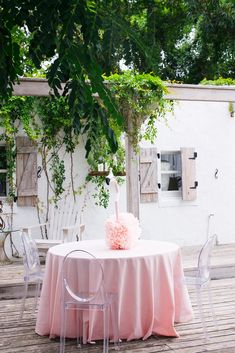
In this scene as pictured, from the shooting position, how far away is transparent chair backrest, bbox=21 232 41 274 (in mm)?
4484

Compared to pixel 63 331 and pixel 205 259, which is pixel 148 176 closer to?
pixel 205 259

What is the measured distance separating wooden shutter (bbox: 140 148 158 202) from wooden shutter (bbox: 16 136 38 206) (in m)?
1.91

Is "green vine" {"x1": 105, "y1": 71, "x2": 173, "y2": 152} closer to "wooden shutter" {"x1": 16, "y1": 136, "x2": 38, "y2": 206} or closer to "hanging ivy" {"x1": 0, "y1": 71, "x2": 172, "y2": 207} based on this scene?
"hanging ivy" {"x1": 0, "y1": 71, "x2": 172, "y2": 207}

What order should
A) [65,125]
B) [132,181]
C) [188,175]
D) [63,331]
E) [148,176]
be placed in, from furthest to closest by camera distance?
[188,175] < [148,176] < [65,125] < [132,181] < [63,331]

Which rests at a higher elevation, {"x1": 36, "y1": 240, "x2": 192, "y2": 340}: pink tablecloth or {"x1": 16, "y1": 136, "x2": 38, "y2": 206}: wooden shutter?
{"x1": 16, "y1": 136, "x2": 38, "y2": 206}: wooden shutter

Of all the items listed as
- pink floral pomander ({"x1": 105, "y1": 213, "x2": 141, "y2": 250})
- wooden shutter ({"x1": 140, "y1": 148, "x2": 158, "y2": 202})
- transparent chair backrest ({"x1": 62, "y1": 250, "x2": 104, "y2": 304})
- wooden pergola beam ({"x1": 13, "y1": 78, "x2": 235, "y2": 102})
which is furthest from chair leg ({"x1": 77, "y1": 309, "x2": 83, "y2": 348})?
wooden shutter ({"x1": 140, "y1": 148, "x2": 158, "y2": 202})

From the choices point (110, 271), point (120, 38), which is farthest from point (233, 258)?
point (120, 38)

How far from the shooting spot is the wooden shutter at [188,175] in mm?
8750

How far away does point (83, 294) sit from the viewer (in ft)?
12.5

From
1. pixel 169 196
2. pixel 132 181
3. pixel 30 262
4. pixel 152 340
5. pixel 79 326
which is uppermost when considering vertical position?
pixel 132 181

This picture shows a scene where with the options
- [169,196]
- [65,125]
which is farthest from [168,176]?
[65,125]

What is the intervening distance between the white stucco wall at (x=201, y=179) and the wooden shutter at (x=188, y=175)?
0.47 ft

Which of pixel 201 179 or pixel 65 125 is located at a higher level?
pixel 65 125

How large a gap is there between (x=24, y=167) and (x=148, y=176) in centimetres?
217
